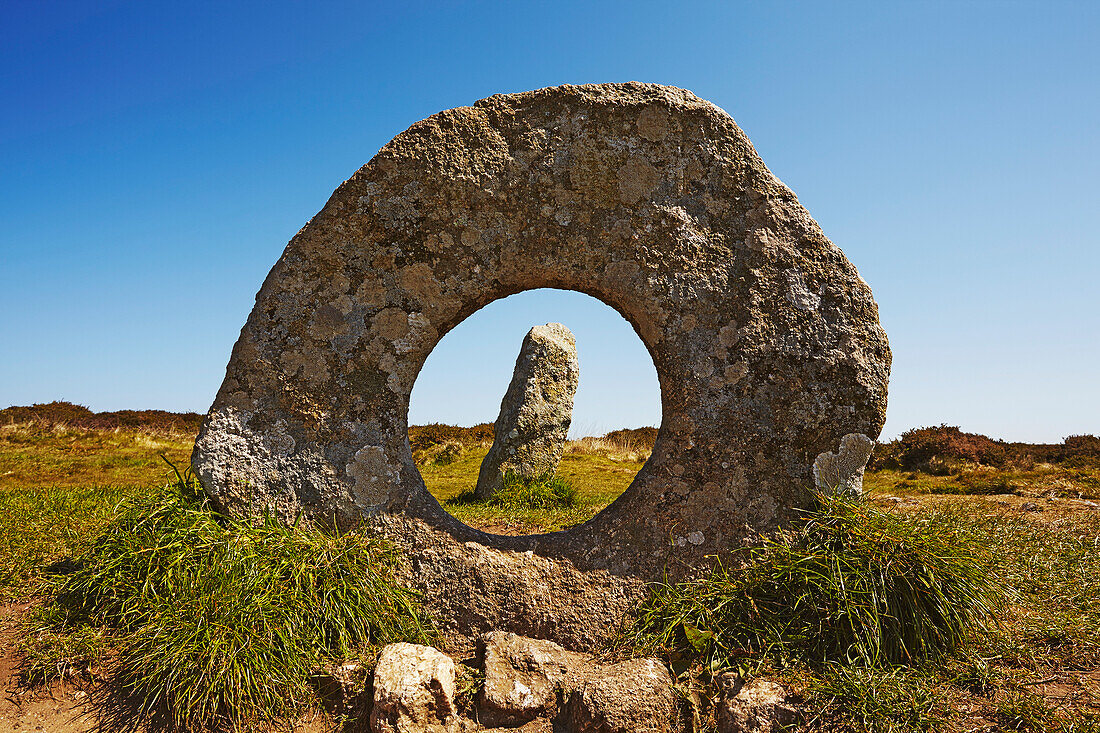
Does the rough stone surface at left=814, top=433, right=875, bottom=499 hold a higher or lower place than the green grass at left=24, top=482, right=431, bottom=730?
higher

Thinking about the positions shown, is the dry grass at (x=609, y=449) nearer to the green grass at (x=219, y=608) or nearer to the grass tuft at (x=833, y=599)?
the grass tuft at (x=833, y=599)

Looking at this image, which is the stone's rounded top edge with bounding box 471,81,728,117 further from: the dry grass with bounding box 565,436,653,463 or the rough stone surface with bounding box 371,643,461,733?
the dry grass with bounding box 565,436,653,463

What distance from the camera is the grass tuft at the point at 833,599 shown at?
316 cm

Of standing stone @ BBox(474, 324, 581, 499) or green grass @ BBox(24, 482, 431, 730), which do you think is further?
standing stone @ BBox(474, 324, 581, 499)

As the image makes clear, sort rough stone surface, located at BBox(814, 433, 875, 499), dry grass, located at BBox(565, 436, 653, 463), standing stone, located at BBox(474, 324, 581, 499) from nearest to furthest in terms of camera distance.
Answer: rough stone surface, located at BBox(814, 433, 875, 499)
standing stone, located at BBox(474, 324, 581, 499)
dry grass, located at BBox(565, 436, 653, 463)

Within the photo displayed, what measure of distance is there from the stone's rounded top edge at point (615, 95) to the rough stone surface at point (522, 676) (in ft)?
10.1

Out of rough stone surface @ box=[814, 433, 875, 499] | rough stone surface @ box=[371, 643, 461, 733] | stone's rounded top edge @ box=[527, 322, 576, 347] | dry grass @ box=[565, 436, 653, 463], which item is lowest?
rough stone surface @ box=[371, 643, 461, 733]

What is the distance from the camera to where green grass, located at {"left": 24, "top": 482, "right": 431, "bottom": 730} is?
9.95 ft

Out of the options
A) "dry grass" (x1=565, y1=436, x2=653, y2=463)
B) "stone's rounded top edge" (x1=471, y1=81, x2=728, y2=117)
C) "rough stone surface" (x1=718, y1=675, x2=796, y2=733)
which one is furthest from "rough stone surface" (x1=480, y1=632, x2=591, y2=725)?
"dry grass" (x1=565, y1=436, x2=653, y2=463)

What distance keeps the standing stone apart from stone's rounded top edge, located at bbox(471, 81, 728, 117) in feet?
16.8

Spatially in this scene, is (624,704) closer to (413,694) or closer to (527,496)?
(413,694)

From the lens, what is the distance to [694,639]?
128 inches

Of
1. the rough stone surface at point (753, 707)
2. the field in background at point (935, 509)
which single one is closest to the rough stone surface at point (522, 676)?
the rough stone surface at point (753, 707)

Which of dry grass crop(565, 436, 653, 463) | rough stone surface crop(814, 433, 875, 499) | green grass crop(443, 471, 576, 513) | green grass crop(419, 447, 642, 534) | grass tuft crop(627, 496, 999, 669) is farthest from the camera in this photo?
dry grass crop(565, 436, 653, 463)
